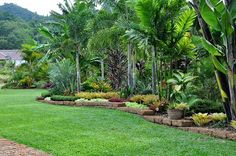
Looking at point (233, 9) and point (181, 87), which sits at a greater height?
point (233, 9)

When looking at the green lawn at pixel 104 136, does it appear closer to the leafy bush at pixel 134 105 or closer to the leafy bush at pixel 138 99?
the leafy bush at pixel 134 105

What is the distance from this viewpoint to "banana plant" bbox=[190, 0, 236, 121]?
735 centimetres

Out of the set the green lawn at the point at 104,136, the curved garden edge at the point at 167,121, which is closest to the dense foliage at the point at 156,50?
the curved garden edge at the point at 167,121

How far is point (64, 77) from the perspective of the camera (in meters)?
17.3

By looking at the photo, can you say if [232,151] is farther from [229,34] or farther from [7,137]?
[7,137]

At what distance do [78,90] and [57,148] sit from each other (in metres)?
9.99

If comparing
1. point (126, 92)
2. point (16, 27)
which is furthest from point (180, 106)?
point (16, 27)

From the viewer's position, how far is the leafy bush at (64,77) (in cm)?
1720

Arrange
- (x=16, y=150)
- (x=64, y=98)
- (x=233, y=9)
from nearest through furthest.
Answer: (x=16, y=150) < (x=233, y=9) < (x=64, y=98)

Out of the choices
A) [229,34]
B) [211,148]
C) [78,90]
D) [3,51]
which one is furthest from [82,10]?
[3,51]

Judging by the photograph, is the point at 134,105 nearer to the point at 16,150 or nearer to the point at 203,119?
the point at 203,119

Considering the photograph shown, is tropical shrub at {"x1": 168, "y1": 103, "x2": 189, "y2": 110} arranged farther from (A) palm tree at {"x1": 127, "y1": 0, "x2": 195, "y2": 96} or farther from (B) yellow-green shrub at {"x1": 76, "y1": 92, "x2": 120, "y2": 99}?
(B) yellow-green shrub at {"x1": 76, "y1": 92, "x2": 120, "y2": 99}

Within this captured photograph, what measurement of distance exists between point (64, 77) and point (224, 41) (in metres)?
10.6

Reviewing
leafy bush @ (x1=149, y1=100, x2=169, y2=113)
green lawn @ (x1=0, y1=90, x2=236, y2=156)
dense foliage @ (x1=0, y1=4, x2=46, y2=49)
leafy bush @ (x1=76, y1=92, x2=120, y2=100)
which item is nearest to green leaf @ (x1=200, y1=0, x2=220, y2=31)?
green lawn @ (x1=0, y1=90, x2=236, y2=156)
